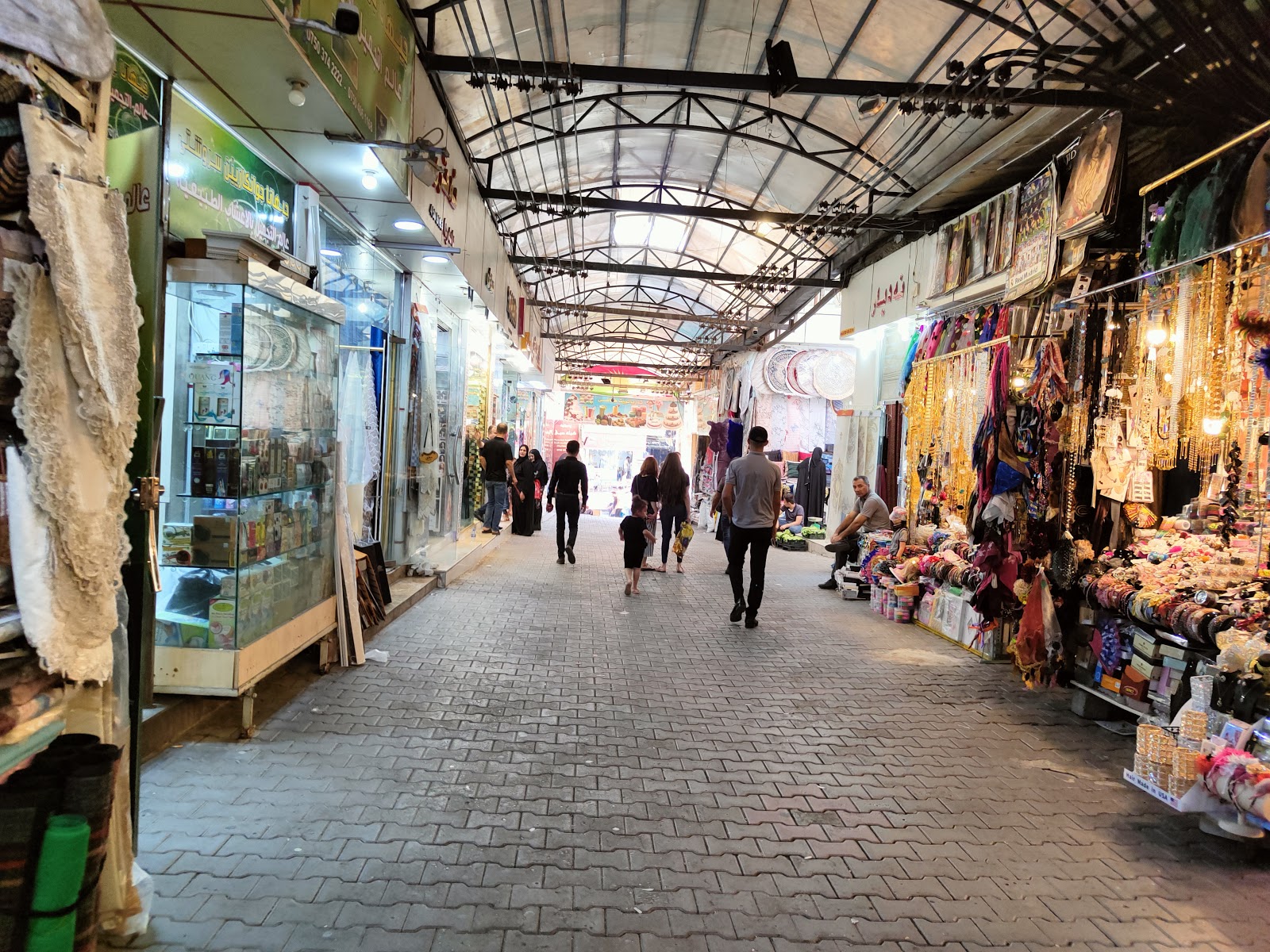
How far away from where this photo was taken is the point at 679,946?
235 centimetres

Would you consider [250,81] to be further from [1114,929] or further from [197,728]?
[1114,929]

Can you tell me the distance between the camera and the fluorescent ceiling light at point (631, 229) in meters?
12.5

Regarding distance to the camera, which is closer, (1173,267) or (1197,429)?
(1173,267)

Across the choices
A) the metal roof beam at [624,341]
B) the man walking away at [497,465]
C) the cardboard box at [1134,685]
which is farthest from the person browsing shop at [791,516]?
the cardboard box at [1134,685]

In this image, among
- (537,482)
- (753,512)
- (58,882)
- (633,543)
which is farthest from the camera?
(537,482)

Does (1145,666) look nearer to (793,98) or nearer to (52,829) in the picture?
(52,829)

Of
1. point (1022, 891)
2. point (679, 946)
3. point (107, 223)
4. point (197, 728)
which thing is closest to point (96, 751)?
point (107, 223)

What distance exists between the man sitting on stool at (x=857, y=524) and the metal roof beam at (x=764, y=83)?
15.3ft

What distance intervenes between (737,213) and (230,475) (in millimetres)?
7076

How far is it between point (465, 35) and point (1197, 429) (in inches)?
243

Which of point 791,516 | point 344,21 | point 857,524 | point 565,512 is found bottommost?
point 791,516

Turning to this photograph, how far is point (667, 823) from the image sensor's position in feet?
10.3

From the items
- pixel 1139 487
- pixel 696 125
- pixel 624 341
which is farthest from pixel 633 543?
pixel 624 341

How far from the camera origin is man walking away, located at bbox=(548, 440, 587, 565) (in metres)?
10.4
